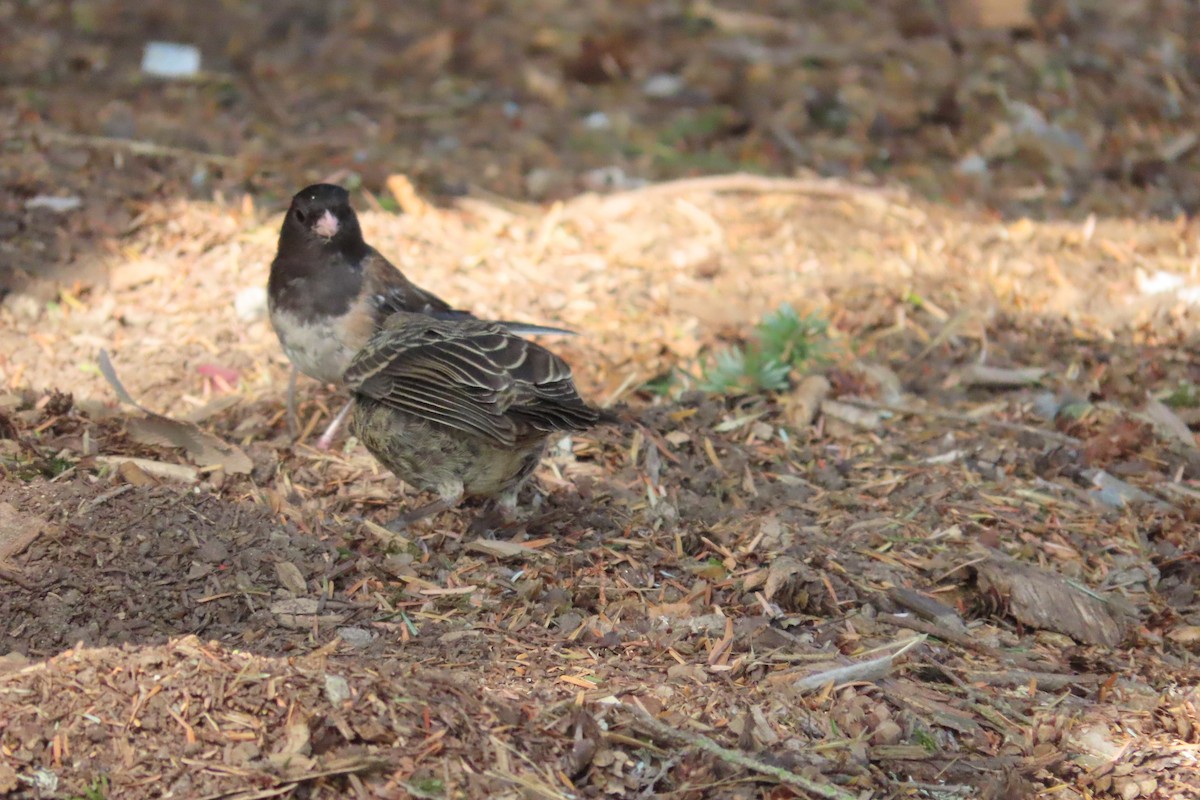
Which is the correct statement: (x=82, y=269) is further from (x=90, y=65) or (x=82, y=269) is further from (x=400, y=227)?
(x=90, y=65)

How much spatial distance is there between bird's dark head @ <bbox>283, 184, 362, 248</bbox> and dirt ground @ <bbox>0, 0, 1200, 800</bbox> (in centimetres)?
69

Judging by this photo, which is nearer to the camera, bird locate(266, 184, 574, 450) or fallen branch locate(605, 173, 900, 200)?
bird locate(266, 184, 574, 450)

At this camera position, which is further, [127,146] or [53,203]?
[127,146]

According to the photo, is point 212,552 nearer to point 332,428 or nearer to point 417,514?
point 417,514

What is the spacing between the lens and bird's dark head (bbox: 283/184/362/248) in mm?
5629

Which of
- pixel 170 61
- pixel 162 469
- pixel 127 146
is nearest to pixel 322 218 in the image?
pixel 162 469

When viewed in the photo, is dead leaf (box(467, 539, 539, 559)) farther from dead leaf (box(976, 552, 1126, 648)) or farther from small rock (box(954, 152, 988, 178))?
small rock (box(954, 152, 988, 178))

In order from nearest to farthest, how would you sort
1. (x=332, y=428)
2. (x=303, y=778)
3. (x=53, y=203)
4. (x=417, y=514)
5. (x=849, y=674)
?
1. (x=303, y=778)
2. (x=849, y=674)
3. (x=417, y=514)
4. (x=332, y=428)
5. (x=53, y=203)

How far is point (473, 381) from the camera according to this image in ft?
15.0

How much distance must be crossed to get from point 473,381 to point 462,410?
0.11 m

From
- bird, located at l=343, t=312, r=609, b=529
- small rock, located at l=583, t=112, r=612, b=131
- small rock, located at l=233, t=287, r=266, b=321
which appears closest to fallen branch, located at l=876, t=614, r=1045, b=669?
bird, located at l=343, t=312, r=609, b=529

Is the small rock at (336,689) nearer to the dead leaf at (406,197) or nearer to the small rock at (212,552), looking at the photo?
the small rock at (212,552)

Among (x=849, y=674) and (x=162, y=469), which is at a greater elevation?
(x=849, y=674)

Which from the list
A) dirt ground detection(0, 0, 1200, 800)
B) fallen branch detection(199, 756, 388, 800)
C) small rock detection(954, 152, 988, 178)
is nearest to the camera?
fallen branch detection(199, 756, 388, 800)
